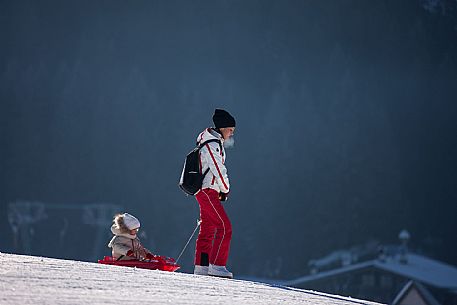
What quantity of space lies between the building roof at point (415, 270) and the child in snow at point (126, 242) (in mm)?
27006

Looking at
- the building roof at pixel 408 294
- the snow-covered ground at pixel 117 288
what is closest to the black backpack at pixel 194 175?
the snow-covered ground at pixel 117 288

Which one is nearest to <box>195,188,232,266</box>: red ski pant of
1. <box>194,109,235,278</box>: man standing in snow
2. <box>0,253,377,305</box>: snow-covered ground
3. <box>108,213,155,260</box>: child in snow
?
<box>194,109,235,278</box>: man standing in snow

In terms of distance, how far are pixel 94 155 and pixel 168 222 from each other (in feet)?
28.6

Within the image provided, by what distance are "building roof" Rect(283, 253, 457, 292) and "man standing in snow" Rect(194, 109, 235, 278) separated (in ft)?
90.1

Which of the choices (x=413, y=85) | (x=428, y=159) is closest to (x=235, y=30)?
(x=413, y=85)

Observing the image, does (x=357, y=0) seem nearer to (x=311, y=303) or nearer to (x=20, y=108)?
(x=20, y=108)

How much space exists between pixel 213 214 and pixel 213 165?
0.29 meters

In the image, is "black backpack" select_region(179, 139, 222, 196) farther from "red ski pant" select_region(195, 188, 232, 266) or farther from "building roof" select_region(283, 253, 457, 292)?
"building roof" select_region(283, 253, 457, 292)

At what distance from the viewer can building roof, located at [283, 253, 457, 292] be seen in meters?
33.4

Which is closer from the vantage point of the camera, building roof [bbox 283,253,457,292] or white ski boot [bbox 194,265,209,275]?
white ski boot [bbox 194,265,209,275]

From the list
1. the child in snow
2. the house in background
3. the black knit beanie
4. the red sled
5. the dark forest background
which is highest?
the dark forest background

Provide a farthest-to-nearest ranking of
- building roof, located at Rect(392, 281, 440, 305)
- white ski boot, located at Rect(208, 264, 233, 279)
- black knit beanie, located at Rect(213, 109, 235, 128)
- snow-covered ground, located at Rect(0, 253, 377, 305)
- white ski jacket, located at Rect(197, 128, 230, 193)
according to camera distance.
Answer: building roof, located at Rect(392, 281, 440, 305) → black knit beanie, located at Rect(213, 109, 235, 128) → white ski jacket, located at Rect(197, 128, 230, 193) → white ski boot, located at Rect(208, 264, 233, 279) → snow-covered ground, located at Rect(0, 253, 377, 305)

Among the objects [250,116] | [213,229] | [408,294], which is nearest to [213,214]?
[213,229]

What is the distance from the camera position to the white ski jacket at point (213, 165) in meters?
5.49
